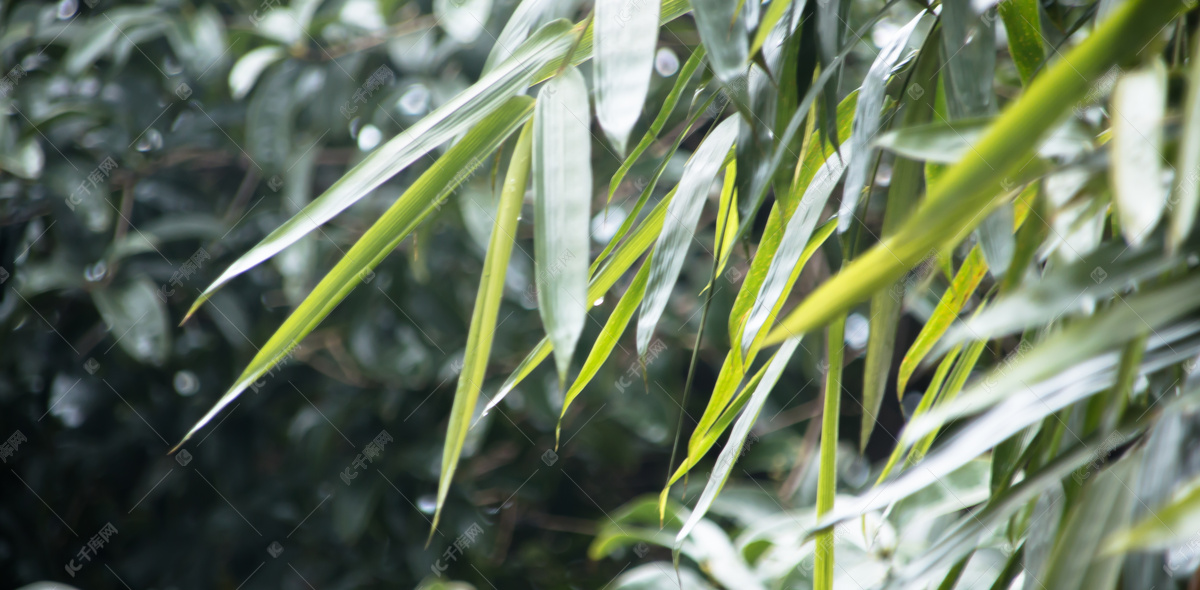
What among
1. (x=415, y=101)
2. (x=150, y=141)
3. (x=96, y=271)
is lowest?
(x=415, y=101)

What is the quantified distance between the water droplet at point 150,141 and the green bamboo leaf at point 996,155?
1010 mm

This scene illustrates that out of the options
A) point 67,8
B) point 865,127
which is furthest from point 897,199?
point 67,8

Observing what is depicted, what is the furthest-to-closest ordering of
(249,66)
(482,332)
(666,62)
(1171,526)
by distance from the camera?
(666,62)
(249,66)
(482,332)
(1171,526)

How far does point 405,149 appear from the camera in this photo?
9.6 inches

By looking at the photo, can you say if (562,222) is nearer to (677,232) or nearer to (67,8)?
(677,232)

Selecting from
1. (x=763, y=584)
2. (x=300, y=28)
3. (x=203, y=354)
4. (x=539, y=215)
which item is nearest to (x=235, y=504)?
(x=203, y=354)

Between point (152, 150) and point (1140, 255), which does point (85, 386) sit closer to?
point (152, 150)

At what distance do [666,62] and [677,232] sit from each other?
711 mm

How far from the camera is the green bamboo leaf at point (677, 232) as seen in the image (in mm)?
264

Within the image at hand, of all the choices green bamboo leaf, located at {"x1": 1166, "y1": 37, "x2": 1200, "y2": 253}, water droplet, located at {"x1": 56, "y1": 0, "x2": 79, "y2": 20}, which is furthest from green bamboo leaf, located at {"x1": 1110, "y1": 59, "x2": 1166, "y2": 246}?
water droplet, located at {"x1": 56, "y1": 0, "x2": 79, "y2": 20}

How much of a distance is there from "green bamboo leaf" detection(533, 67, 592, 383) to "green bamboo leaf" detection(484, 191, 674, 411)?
0.24ft

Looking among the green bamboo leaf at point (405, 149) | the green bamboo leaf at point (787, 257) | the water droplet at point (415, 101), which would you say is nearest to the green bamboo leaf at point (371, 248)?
the green bamboo leaf at point (405, 149)

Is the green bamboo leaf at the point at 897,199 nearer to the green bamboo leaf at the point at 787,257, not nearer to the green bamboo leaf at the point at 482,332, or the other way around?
the green bamboo leaf at the point at 787,257

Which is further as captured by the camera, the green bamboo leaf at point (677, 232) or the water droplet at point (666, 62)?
the water droplet at point (666, 62)
